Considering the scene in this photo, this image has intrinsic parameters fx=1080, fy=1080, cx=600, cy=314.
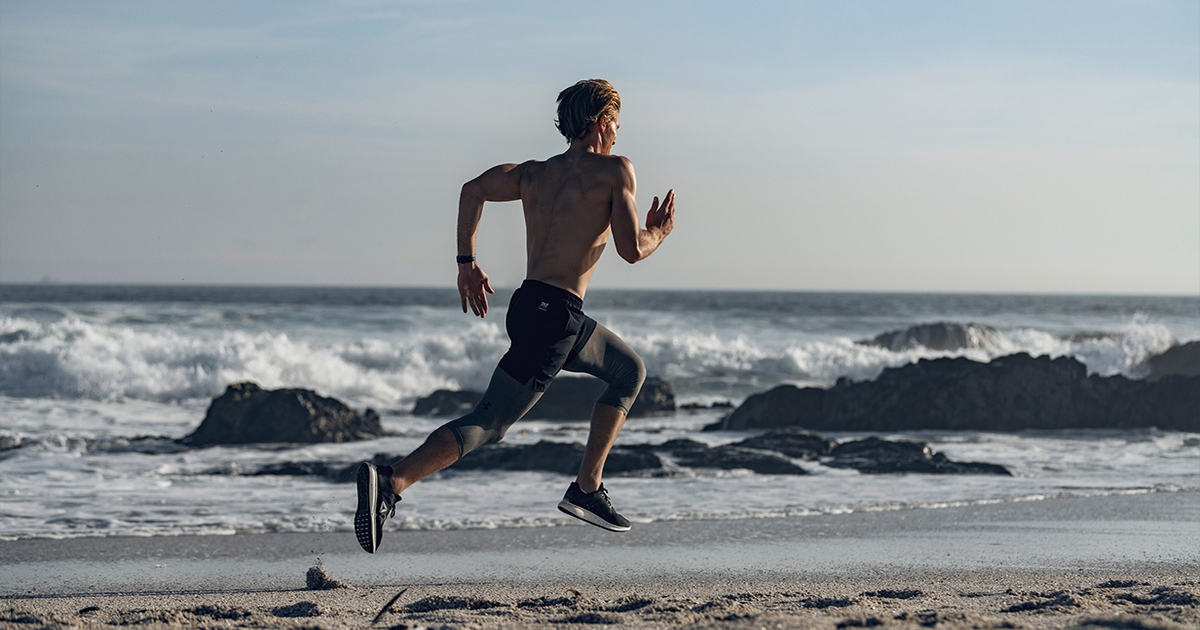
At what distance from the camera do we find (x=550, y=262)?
4035 mm

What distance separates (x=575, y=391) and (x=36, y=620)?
12.6 meters

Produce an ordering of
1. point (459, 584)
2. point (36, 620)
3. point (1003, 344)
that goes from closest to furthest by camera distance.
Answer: point (36, 620) → point (459, 584) → point (1003, 344)

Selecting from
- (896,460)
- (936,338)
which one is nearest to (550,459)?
(896,460)

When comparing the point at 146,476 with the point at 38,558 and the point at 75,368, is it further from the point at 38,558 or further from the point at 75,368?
the point at 75,368

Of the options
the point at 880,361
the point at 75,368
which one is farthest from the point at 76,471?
the point at 880,361

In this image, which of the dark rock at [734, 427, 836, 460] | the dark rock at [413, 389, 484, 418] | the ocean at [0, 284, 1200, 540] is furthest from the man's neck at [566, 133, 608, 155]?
the dark rock at [413, 389, 484, 418]

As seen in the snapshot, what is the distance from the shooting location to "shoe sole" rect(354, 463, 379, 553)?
390 cm

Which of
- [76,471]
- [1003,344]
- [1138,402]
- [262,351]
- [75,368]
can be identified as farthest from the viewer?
[1003,344]

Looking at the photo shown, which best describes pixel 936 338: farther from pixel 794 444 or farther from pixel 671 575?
pixel 671 575

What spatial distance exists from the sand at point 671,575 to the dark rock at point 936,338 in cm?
2393

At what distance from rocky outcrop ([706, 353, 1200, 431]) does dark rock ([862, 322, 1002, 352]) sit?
1644 centimetres

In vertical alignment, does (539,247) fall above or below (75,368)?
above

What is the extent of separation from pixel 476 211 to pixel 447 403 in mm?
13364

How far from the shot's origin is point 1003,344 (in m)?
32.8
